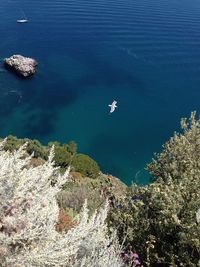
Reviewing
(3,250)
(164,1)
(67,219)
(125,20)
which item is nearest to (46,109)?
(125,20)

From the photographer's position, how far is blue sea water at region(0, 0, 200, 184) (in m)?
60.3

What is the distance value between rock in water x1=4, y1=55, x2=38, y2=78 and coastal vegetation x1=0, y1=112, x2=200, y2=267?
5675 centimetres

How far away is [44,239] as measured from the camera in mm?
8555

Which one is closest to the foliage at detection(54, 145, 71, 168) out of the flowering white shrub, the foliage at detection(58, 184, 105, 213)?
the foliage at detection(58, 184, 105, 213)

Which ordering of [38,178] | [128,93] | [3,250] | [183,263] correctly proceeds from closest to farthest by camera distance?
[3,250] < [38,178] < [183,263] < [128,93]

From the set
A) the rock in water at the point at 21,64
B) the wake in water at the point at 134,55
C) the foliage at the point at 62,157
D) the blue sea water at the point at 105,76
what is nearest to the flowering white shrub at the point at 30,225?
the foliage at the point at 62,157

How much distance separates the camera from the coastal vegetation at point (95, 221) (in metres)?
8.36

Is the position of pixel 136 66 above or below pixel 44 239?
above

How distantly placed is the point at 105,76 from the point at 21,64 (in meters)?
13.9

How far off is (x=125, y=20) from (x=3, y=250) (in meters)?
99.8

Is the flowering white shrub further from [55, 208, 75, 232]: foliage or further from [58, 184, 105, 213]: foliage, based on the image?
[58, 184, 105, 213]: foliage

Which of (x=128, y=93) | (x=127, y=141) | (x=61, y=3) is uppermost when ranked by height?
(x=61, y=3)

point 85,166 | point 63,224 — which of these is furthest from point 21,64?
point 63,224

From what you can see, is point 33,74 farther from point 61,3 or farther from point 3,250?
point 3,250
